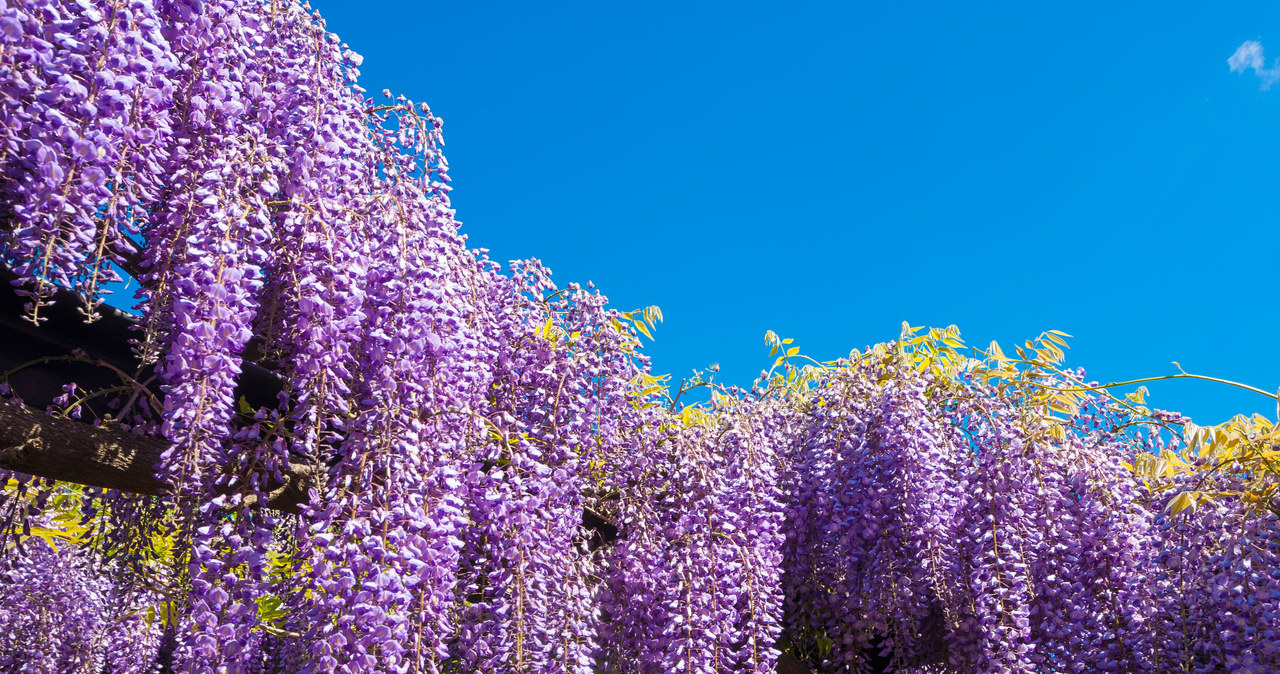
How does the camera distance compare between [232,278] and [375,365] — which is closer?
[232,278]

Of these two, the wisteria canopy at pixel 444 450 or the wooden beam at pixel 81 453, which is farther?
the wooden beam at pixel 81 453

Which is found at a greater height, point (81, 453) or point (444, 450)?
point (444, 450)

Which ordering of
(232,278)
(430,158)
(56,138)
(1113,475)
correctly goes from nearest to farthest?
(56,138) → (232,278) → (430,158) → (1113,475)

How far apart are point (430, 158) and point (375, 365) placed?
1.03 meters

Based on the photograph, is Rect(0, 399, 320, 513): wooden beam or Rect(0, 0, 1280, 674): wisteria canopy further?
Rect(0, 399, 320, 513): wooden beam

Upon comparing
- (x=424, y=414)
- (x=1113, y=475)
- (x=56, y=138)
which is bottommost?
(x=424, y=414)

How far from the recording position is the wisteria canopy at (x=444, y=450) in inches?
95.3

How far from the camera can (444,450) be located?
2805mm

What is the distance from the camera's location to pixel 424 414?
2.88 m

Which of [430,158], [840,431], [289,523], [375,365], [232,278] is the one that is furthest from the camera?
[840,431]

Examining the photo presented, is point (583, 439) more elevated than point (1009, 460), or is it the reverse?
point (1009, 460)

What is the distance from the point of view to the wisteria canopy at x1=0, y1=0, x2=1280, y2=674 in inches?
95.3

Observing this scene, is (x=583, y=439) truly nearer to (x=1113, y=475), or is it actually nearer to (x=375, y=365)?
(x=375, y=365)

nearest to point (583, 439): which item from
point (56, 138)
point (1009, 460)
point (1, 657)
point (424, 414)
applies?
point (424, 414)
